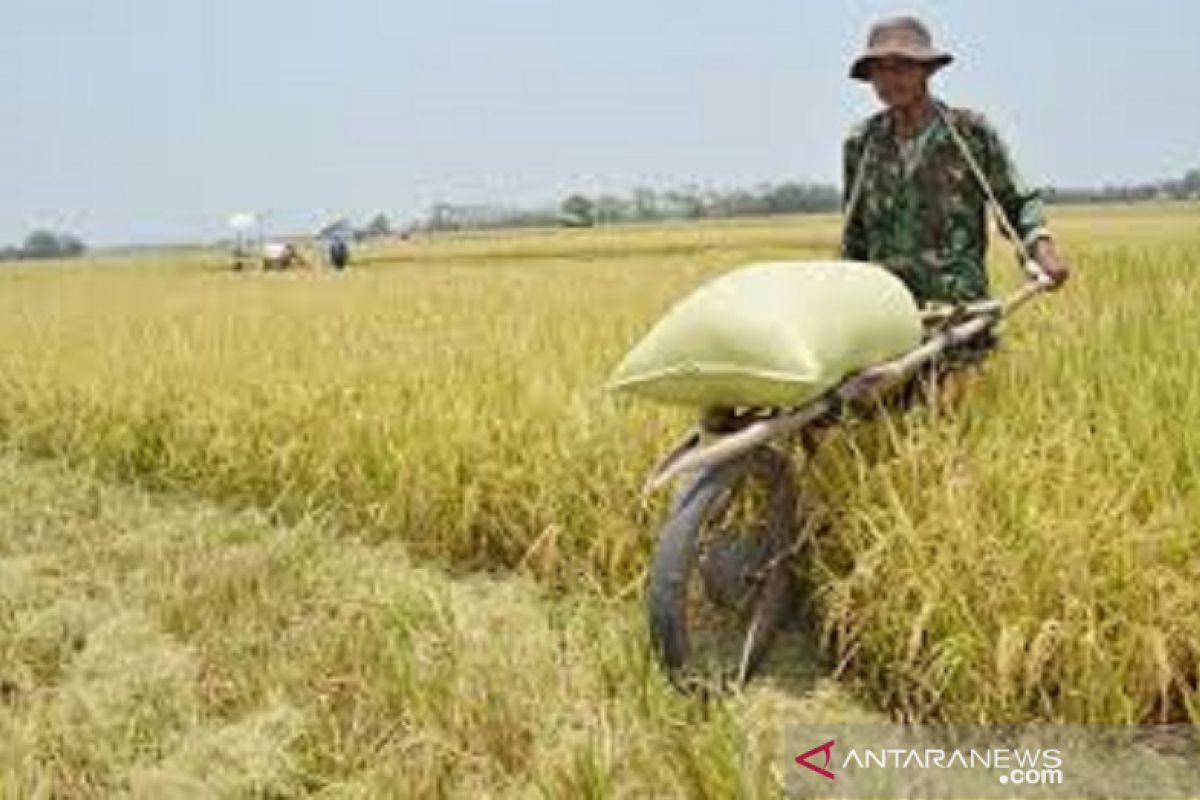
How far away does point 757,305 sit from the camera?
9.55 feet

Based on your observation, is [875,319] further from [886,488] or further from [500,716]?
[500,716]

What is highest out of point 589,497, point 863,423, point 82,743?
point 863,423

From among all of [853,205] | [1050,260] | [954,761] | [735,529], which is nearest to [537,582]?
[735,529]

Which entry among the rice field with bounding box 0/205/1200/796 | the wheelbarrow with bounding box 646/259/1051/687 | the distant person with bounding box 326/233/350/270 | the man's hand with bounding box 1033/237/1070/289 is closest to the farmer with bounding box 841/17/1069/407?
Answer: the man's hand with bounding box 1033/237/1070/289

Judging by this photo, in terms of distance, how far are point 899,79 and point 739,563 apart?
152cm

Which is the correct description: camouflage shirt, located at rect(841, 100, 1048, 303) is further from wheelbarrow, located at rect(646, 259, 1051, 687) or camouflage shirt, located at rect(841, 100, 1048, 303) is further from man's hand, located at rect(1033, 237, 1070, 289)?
wheelbarrow, located at rect(646, 259, 1051, 687)

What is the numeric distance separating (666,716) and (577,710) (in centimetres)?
23

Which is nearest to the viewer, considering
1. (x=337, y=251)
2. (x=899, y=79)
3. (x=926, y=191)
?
(x=899, y=79)

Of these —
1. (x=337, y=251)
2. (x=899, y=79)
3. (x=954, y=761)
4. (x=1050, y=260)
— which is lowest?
(x=954, y=761)

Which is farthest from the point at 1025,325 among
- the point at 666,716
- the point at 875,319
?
the point at 666,716

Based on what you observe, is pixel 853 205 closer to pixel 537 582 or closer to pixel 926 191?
pixel 926 191

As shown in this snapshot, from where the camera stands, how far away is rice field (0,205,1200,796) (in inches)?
103

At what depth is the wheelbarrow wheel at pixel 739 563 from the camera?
298cm

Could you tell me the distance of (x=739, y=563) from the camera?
10.4 ft
